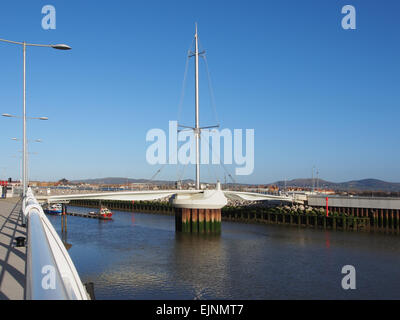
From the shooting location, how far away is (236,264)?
26812mm

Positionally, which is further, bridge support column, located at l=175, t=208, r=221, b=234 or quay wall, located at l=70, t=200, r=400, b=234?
quay wall, located at l=70, t=200, r=400, b=234

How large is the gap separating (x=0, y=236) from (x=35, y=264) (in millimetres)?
10155

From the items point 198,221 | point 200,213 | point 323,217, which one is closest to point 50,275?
point 198,221

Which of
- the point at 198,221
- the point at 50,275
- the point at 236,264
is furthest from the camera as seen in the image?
the point at 198,221

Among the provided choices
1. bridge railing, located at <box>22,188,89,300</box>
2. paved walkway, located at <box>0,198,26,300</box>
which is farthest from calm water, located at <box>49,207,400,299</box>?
bridge railing, located at <box>22,188,89,300</box>

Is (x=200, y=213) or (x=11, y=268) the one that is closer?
(x=11, y=268)

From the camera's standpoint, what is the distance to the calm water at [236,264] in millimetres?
20203

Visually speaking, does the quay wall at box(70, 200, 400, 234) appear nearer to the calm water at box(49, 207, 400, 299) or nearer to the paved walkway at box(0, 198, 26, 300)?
the calm water at box(49, 207, 400, 299)

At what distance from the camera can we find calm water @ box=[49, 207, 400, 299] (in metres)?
20.2

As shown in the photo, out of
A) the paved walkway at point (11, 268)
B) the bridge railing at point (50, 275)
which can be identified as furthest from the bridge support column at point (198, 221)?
the bridge railing at point (50, 275)

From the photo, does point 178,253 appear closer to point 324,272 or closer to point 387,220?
point 324,272

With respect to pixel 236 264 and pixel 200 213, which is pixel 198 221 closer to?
pixel 200 213

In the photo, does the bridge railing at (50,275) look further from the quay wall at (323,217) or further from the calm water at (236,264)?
the quay wall at (323,217)
